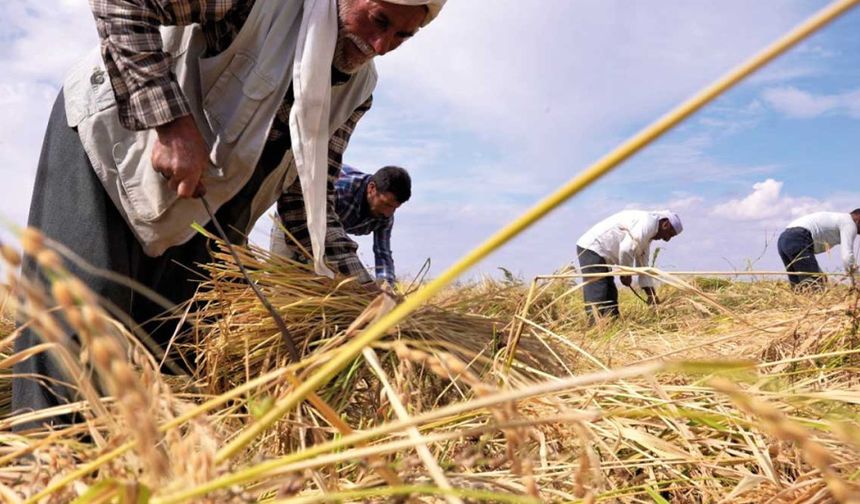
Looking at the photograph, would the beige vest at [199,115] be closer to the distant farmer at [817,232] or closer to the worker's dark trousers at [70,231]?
the worker's dark trousers at [70,231]

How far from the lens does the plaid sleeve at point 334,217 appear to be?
1910 millimetres

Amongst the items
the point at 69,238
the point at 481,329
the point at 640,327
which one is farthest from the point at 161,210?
the point at 640,327

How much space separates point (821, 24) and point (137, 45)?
4.73 feet

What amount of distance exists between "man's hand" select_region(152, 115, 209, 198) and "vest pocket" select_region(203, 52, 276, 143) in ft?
0.58

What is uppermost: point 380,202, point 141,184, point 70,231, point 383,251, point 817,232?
point 141,184

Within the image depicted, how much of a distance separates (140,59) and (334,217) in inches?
29.7

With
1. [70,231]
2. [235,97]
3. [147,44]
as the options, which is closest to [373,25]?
[235,97]

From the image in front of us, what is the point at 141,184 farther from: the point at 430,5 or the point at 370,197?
the point at 370,197

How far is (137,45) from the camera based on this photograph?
142cm

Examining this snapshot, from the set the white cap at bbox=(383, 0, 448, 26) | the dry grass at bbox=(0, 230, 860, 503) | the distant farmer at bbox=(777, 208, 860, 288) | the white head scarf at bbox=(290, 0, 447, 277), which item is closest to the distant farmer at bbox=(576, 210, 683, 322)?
the distant farmer at bbox=(777, 208, 860, 288)

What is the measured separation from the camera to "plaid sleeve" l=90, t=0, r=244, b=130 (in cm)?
141

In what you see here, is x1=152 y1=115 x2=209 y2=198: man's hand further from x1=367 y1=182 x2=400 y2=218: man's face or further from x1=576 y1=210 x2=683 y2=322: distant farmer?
x1=576 y1=210 x2=683 y2=322: distant farmer

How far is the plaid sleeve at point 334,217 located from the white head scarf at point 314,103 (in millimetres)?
248

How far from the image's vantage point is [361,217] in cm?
422
